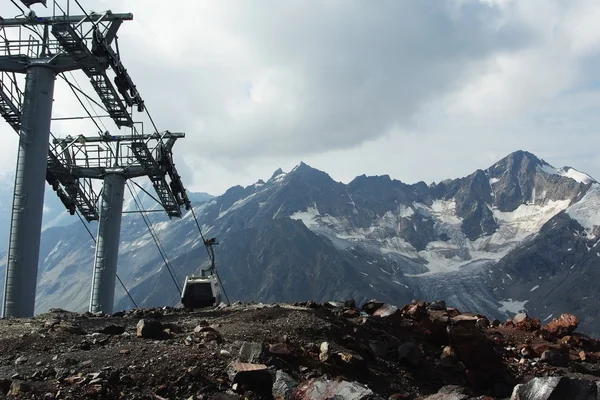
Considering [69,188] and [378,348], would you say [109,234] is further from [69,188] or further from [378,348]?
[378,348]

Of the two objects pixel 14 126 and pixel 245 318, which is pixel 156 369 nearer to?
pixel 245 318

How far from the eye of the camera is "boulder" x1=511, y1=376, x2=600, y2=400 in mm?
11258

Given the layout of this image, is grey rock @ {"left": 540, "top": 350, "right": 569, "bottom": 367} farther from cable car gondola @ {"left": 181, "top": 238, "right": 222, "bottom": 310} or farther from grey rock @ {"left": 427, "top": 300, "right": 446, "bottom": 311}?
cable car gondola @ {"left": 181, "top": 238, "right": 222, "bottom": 310}

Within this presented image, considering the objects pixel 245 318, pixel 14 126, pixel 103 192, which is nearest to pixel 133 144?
pixel 103 192

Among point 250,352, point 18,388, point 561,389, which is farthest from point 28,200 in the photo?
point 561,389

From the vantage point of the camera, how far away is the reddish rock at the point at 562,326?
25531mm

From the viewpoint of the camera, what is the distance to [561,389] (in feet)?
37.2

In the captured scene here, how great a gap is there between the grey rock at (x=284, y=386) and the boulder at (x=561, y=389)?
4.46 meters

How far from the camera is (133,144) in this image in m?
39.9

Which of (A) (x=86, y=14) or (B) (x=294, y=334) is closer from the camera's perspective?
(B) (x=294, y=334)

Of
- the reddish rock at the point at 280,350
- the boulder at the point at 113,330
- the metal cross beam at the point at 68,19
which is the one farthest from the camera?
the metal cross beam at the point at 68,19

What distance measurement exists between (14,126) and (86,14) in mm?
6742

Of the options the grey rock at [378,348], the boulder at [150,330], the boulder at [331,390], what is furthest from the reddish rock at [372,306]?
the boulder at [331,390]

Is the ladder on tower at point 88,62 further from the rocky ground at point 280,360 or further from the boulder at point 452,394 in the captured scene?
the boulder at point 452,394
